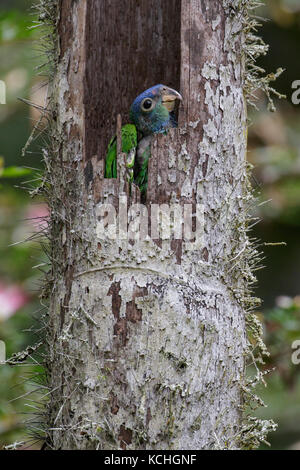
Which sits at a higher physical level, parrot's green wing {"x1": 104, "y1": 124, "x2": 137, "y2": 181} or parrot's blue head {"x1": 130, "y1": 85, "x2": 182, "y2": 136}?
parrot's blue head {"x1": 130, "y1": 85, "x2": 182, "y2": 136}

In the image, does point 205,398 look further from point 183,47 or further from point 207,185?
point 183,47

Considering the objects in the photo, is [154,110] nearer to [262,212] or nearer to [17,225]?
[17,225]

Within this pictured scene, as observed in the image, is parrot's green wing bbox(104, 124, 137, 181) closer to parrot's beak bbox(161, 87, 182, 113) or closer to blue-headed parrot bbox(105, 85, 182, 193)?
blue-headed parrot bbox(105, 85, 182, 193)

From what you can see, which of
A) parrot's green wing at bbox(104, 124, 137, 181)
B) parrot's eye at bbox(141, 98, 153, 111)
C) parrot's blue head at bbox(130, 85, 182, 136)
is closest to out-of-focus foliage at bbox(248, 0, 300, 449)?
parrot's blue head at bbox(130, 85, 182, 136)

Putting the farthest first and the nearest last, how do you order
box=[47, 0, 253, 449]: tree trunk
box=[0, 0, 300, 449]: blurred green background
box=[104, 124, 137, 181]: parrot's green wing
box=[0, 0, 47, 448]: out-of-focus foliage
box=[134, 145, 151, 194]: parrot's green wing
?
box=[0, 0, 300, 449]: blurred green background
box=[0, 0, 47, 448]: out-of-focus foliage
box=[134, 145, 151, 194]: parrot's green wing
box=[104, 124, 137, 181]: parrot's green wing
box=[47, 0, 253, 449]: tree trunk

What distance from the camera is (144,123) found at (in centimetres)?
348

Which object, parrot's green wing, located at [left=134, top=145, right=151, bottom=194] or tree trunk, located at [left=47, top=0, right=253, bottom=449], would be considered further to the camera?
parrot's green wing, located at [left=134, top=145, right=151, bottom=194]

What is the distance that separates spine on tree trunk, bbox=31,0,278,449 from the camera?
2.34 meters

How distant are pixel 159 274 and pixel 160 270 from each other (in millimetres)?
16

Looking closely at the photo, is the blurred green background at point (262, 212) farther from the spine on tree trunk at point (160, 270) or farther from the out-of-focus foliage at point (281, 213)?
the spine on tree trunk at point (160, 270)

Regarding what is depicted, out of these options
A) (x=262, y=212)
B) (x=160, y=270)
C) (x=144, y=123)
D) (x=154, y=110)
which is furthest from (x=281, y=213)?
(x=160, y=270)

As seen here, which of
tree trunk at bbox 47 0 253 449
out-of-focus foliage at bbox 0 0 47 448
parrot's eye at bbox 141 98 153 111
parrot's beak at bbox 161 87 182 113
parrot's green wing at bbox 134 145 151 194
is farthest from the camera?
out-of-focus foliage at bbox 0 0 47 448

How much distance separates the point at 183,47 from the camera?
259cm

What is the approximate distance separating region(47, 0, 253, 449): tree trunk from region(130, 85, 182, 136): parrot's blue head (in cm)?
52
